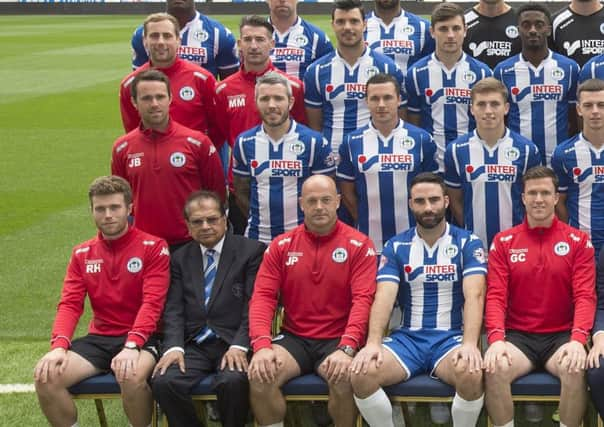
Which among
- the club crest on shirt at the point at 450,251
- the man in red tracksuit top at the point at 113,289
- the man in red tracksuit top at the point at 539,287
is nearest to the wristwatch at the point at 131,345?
the man in red tracksuit top at the point at 113,289

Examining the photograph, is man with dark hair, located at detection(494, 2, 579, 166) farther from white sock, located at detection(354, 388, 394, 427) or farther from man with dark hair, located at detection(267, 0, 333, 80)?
white sock, located at detection(354, 388, 394, 427)

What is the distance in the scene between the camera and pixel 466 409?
15.5 ft

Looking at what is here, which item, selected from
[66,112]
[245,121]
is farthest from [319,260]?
[66,112]

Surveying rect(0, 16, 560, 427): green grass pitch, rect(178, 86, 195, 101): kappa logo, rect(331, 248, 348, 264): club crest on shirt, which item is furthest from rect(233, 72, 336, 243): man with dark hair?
rect(0, 16, 560, 427): green grass pitch

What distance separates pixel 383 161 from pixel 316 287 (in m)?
1.09

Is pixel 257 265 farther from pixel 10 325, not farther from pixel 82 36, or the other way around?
pixel 82 36

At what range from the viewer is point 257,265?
5.42 meters

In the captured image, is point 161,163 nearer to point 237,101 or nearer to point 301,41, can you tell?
point 237,101

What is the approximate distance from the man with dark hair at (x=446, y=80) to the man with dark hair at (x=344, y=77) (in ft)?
0.59

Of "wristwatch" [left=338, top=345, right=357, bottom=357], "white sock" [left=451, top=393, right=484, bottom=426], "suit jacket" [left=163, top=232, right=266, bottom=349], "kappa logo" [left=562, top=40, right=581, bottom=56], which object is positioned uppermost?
"kappa logo" [left=562, top=40, right=581, bottom=56]

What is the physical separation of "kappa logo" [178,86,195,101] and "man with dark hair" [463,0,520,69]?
2040mm

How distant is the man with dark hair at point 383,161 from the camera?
5832 mm

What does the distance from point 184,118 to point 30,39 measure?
27.2 metres

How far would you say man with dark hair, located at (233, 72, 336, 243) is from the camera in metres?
5.91
